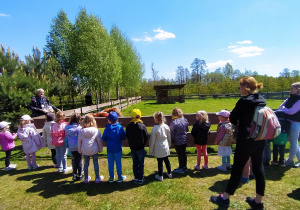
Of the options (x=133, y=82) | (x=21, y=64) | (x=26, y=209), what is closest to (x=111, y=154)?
(x=26, y=209)

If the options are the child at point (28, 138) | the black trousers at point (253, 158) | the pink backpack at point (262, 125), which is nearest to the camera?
the pink backpack at point (262, 125)

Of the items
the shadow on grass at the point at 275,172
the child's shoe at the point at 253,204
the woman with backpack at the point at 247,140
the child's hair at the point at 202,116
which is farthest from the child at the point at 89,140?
the shadow on grass at the point at 275,172

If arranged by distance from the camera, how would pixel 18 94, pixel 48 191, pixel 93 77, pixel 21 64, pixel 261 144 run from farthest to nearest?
pixel 93 77, pixel 21 64, pixel 18 94, pixel 48 191, pixel 261 144

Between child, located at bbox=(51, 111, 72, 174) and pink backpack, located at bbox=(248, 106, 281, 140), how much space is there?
12.5 ft

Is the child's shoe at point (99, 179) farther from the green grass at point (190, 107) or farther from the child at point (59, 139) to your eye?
the green grass at point (190, 107)

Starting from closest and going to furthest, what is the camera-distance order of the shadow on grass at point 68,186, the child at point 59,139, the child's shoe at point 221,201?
the child's shoe at point 221,201 < the shadow on grass at point 68,186 < the child at point 59,139

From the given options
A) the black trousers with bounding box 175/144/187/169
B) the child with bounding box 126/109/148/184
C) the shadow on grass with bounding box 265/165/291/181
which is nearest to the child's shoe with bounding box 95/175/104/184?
the child with bounding box 126/109/148/184

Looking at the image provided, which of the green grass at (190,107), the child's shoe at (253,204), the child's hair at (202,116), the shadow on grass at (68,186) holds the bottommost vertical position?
the shadow on grass at (68,186)

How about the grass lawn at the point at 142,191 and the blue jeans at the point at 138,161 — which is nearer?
the grass lawn at the point at 142,191

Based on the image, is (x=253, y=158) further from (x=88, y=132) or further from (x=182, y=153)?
(x=88, y=132)

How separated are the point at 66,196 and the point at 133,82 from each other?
1018 inches

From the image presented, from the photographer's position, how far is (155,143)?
371cm

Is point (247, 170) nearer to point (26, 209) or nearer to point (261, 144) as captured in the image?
point (261, 144)

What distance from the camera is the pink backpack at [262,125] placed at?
2449mm
